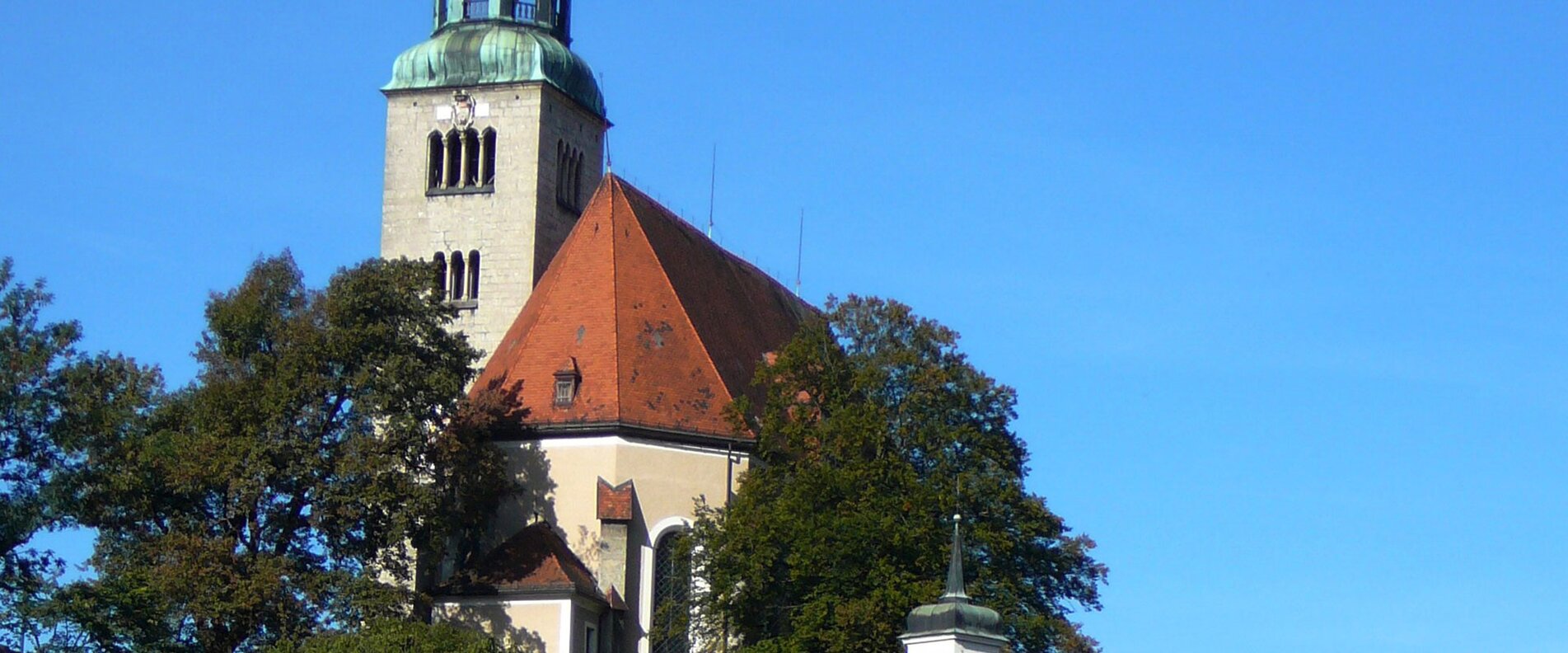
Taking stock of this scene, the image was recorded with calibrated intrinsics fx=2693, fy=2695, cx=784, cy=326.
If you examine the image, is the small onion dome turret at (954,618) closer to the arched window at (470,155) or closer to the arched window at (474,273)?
the arched window at (474,273)

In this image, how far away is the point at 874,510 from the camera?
156ft

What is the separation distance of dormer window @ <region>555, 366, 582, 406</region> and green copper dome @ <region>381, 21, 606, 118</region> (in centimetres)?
1261

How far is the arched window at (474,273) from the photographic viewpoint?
201ft

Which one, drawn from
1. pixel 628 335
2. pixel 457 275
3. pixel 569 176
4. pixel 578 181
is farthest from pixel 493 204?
pixel 628 335

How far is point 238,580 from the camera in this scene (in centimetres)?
4516

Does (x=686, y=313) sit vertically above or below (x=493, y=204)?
below

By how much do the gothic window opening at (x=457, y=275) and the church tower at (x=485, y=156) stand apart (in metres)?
0.03

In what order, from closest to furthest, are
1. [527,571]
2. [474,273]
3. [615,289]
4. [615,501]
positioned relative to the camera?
1. [527,571]
2. [615,501]
3. [615,289]
4. [474,273]

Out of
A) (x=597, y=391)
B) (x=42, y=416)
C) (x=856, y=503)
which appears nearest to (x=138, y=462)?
(x=42, y=416)

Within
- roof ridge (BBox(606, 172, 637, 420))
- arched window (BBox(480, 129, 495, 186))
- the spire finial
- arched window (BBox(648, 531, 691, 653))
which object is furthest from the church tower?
the spire finial

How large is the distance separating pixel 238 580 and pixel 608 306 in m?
11.0

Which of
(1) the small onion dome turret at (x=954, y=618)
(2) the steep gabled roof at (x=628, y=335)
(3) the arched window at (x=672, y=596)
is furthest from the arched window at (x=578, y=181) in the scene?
(1) the small onion dome turret at (x=954, y=618)

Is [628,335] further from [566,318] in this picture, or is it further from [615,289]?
[566,318]

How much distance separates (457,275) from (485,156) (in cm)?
297
